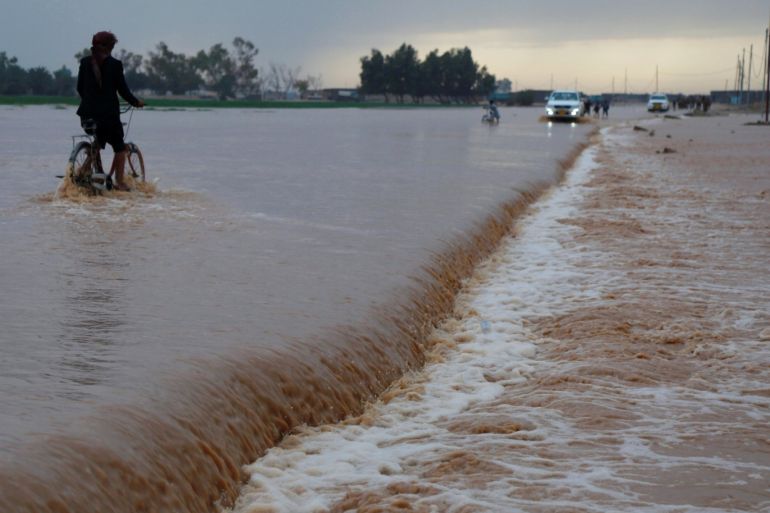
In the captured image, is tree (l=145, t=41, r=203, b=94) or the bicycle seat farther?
tree (l=145, t=41, r=203, b=94)

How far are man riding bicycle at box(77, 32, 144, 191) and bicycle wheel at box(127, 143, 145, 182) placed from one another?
1.01 metres

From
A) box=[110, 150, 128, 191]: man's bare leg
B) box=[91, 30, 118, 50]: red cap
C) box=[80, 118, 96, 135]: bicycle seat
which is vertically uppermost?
box=[91, 30, 118, 50]: red cap

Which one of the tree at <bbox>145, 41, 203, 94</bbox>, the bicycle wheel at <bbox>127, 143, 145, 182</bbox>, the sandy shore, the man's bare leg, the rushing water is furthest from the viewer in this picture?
the tree at <bbox>145, 41, 203, 94</bbox>

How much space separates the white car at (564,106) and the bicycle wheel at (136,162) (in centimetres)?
4776

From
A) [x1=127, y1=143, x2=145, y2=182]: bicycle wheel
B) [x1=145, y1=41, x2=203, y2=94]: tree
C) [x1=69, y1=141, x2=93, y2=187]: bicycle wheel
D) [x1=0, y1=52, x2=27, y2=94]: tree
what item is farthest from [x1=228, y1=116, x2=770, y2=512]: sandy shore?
[x1=145, y1=41, x2=203, y2=94]: tree

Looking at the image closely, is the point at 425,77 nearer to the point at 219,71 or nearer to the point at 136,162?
the point at 219,71

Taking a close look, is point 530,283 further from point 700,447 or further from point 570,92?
point 570,92

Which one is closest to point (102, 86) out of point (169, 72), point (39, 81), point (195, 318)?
point (195, 318)

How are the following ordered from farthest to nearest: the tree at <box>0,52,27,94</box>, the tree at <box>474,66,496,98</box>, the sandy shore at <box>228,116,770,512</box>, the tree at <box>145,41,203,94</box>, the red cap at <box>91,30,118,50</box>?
the tree at <box>474,66,496,98</box> → the tree at <box>145,41,203,94</box> → the tree at <box>0,52,27,94</box> → the red cap at <box>91,30,118,50</box> → the sandy shore at <box>228,116,770,512</box>

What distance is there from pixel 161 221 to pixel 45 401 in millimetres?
6578

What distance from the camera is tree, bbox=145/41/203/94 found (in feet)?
520

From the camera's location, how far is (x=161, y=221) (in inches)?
451

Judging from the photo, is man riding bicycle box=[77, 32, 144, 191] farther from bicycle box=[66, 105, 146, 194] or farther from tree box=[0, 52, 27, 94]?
tree box=[0, 52, 27, 94]

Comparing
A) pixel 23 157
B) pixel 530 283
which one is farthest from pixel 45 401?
pixel 23 157
